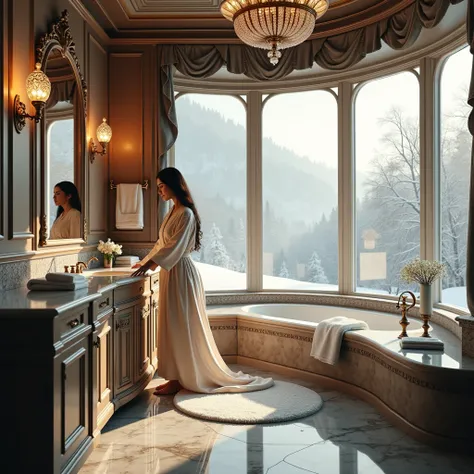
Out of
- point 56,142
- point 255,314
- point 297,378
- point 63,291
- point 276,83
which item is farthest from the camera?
point 276,83

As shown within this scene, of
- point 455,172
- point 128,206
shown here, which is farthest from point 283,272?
point 455,172

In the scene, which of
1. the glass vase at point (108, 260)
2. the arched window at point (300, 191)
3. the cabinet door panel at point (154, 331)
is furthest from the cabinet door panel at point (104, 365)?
the arched window at point (300, 191)

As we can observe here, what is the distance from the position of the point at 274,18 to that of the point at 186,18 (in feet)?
5.95

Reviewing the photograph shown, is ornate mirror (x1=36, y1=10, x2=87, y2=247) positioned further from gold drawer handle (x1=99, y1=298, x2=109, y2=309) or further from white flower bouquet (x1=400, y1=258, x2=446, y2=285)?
white flower bouquet (x1=400, y1=258, x2=446, y2=285)

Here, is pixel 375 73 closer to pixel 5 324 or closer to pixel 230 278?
pixel 230 278

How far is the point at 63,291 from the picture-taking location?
2.72m

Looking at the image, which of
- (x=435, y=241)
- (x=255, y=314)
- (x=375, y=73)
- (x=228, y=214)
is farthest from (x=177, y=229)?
(x=375, y=73)

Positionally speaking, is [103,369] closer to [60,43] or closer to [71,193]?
[71,193]

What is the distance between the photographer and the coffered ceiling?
449 cm

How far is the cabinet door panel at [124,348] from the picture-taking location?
133 inches

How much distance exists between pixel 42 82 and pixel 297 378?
9.19 feet

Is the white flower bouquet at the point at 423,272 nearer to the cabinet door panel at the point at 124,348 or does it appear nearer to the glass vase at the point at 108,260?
the cabinet door panel at the point at 124,348

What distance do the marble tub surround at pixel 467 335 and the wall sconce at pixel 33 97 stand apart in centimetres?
270

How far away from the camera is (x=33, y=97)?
3.14 metres
